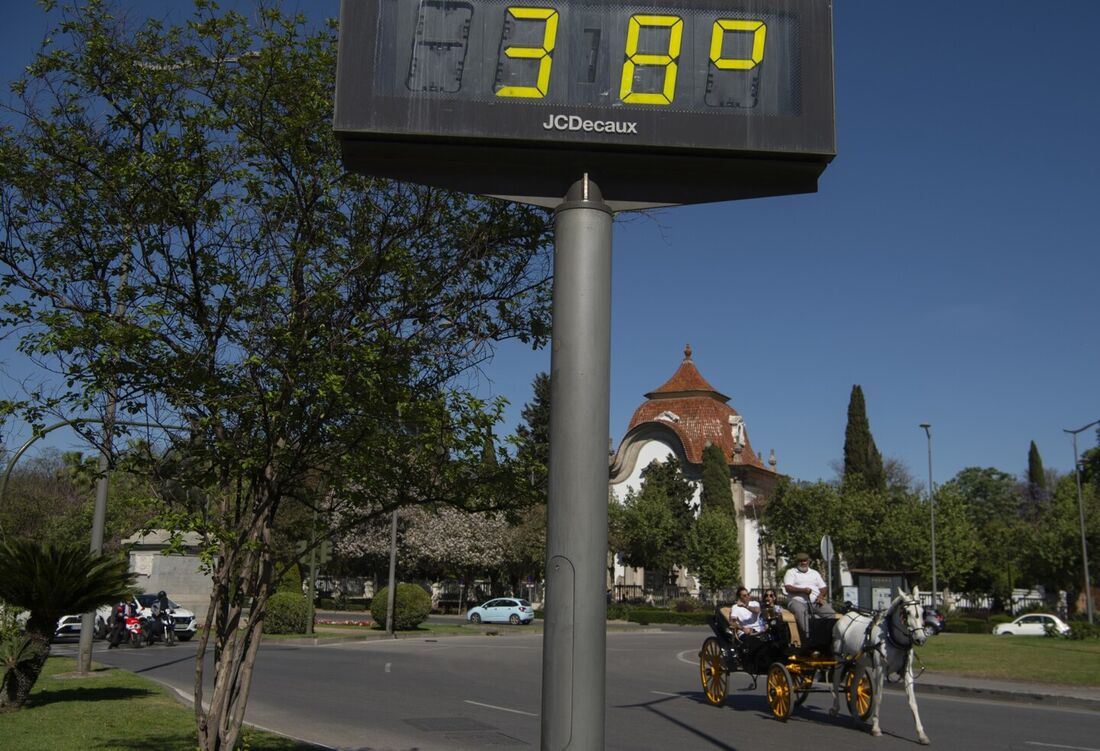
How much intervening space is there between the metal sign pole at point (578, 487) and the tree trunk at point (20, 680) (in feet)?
36.6

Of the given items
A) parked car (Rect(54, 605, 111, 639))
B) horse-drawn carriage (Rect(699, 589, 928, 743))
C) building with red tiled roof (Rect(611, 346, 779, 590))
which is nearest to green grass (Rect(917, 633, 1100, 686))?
horse-drawn carriage (Rect(699, 589, 928, 743))

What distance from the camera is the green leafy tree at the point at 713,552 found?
64.4 metres

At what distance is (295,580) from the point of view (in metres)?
46.0

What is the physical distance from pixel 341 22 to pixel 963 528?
64.0 metres

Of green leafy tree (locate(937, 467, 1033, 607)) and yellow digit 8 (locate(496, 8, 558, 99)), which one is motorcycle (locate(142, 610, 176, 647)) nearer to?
yellow digit 8 (locate(496, 8, 558, 99))

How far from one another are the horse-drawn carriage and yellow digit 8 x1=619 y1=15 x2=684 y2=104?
35.1 ft

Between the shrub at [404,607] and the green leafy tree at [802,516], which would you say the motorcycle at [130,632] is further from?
the green leafy tree at [802,516]

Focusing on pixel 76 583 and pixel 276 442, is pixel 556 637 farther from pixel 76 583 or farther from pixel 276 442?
pixel 76 583

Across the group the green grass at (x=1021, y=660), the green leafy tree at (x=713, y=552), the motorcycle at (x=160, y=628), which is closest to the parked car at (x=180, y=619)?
the motorcycle at (x=160, y=628)

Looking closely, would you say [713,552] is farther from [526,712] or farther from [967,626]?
[526,712]

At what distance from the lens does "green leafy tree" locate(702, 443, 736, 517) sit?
69562 mm

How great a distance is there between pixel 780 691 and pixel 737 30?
12466mm

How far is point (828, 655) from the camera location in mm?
16000

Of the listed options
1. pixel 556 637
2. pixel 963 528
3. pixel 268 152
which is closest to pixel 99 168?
pixel 268 152
